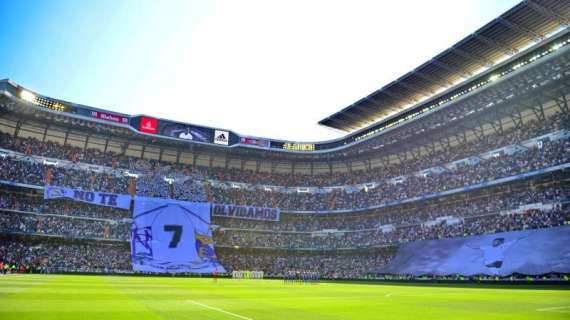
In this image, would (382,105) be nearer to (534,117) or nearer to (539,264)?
(534,117)

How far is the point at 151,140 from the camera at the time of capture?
68312mm

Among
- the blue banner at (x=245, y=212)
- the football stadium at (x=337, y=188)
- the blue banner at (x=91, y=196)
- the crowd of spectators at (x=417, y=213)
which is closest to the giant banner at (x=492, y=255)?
the football stadium at (x=337, y=188)

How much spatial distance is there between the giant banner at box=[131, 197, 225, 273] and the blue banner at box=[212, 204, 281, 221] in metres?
2.44

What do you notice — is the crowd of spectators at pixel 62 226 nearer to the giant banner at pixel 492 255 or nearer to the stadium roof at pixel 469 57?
the stadium roof at pixel 469 57

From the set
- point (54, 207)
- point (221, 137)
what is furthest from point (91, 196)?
point (221, 137)

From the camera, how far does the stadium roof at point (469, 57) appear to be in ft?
129

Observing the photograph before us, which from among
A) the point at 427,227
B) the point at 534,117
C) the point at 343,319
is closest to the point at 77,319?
the point at 343,319

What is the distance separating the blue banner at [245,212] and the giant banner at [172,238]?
2.44 metres

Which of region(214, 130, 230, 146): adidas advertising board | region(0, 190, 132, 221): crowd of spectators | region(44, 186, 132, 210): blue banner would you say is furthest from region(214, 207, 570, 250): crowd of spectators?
region(0, 190, 132, 221): crowd of spectators

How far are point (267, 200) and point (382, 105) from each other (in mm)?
28285

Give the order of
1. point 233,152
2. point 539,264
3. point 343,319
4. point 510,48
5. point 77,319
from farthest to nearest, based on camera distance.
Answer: point 233,152 < point 510,48 < point 539,264 < point 343,319 < point 77,319

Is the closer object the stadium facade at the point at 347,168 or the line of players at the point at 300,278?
the stadium facade at the point at 347,168

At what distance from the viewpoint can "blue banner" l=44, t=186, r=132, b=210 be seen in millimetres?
56550

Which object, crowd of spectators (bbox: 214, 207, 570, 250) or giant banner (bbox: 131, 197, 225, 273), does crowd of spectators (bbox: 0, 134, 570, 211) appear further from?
crowd of spectators (bbox: 214, 207, 570, 250)
